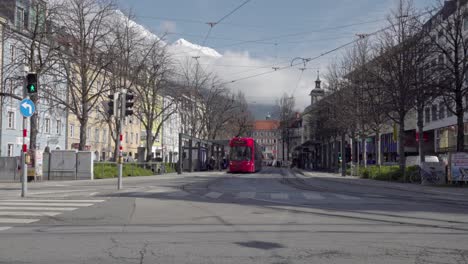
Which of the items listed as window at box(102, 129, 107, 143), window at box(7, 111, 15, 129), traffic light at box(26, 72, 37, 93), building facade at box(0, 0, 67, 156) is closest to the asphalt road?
traffic light at box(26, 72, 37, 93)

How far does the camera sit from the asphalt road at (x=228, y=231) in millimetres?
8430

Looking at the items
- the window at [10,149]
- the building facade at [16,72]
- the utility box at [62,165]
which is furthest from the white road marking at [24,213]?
the window at [10,149]

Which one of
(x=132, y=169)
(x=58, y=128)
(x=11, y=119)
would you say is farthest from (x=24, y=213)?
(x=58, y=128)

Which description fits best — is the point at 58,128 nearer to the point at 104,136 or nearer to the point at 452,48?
the point at 104,136

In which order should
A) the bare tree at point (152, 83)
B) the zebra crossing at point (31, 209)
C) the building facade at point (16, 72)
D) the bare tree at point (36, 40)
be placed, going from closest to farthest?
the zebra crossing at point (31, 209), the bare tree at point (36, 40), the building facade at point (16, 72), the bare tree at point (152, 83)

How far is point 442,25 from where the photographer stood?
107 ft

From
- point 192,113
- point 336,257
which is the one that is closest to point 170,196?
point 336,257

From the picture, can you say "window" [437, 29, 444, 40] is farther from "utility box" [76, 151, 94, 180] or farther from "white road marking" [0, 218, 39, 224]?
"white road marking" [0, 218, 39, 224]

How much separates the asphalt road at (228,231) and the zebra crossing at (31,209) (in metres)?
0.03

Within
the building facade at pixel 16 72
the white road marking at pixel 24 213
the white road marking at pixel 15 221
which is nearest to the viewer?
the white road marking at pixel 15 221

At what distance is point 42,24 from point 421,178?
25.7 metres

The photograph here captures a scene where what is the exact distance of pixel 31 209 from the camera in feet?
50.3

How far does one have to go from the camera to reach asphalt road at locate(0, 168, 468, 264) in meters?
8.43

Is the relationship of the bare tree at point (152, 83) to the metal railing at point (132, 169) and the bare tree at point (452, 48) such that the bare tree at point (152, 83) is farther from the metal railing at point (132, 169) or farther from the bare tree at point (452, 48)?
the bare tree at point (452, 48)
